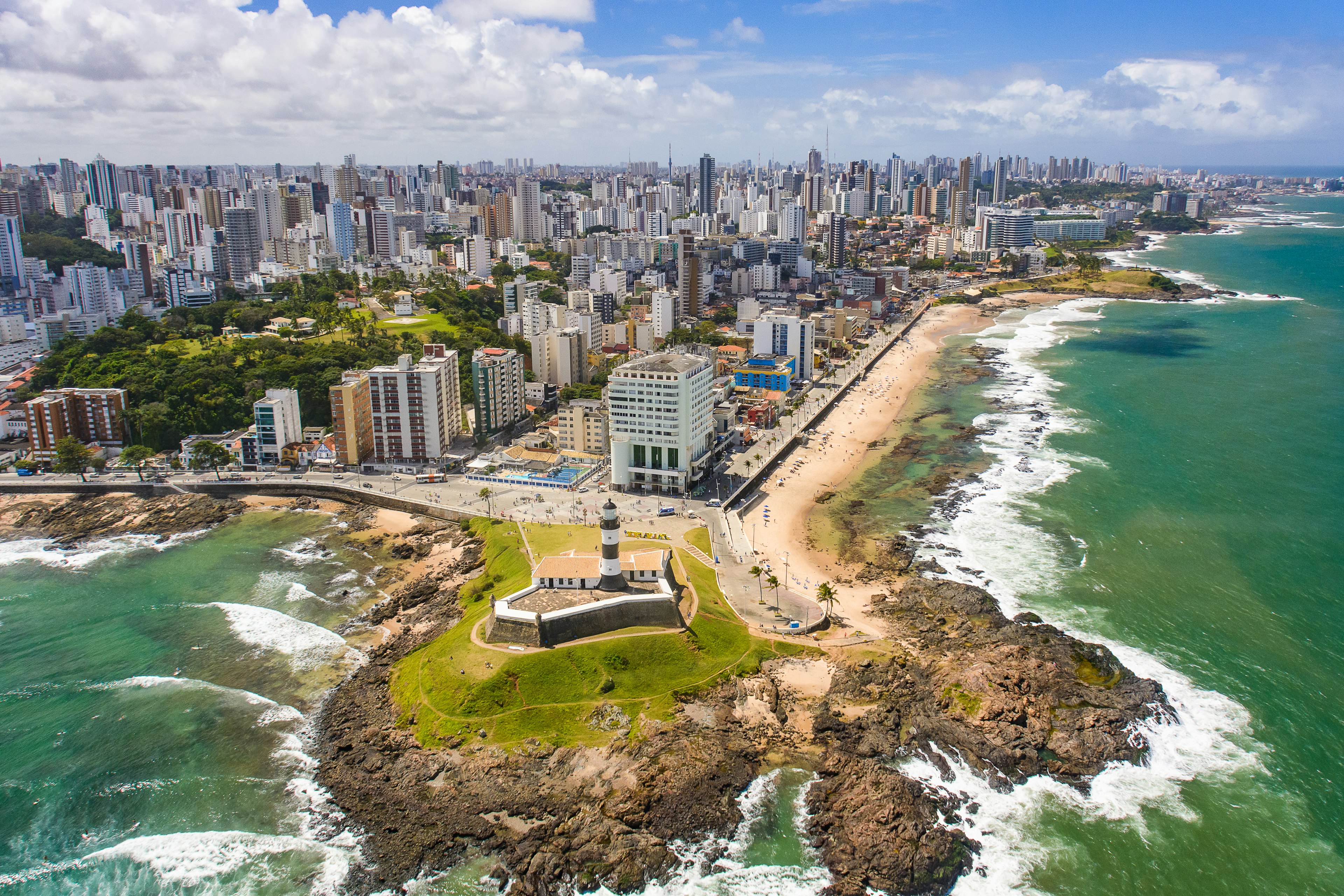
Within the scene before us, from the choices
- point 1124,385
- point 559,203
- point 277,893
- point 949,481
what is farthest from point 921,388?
point 559,203

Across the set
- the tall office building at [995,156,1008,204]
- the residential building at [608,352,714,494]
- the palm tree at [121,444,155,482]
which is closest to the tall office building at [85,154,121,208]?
the palm tree at [121,444,155,482]

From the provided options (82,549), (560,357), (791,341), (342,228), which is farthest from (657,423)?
(342,228)

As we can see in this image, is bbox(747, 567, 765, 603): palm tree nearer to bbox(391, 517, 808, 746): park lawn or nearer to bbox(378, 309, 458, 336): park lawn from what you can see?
bbox(391, 517, 808, 746): park lawn

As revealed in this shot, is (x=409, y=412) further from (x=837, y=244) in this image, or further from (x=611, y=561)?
(x=837, y=244)

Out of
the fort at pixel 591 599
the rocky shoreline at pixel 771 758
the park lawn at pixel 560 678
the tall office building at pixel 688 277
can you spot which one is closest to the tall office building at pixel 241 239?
the tall office building at pixel 688 277

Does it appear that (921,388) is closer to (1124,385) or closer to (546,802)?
(1124,385)

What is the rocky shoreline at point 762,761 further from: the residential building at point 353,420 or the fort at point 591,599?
the residential building at point 353,420

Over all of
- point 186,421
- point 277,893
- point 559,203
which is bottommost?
point 277,893
